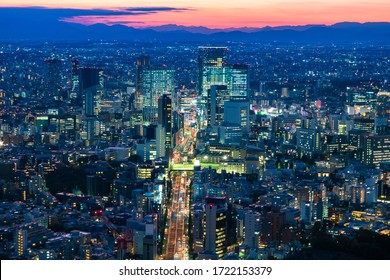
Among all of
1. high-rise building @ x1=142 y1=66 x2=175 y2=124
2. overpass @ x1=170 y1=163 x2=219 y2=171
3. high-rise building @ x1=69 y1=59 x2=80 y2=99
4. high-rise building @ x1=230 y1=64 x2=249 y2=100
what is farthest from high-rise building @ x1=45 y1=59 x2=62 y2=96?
overpass @ x1=170 y1=163 x2=219 y2=171

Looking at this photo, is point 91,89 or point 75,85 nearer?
point 91,89

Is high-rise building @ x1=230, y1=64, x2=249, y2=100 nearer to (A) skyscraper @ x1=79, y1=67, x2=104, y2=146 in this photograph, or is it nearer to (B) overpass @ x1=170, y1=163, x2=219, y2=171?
(A) skyscraper @ x1=79, y1=67, x2=104, y2=146

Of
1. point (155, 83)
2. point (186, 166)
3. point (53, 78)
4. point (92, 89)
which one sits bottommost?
point (186, 166)

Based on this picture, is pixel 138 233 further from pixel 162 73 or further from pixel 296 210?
pixel 162 73

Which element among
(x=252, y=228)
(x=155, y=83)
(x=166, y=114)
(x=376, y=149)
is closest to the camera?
(x=252, y=228)

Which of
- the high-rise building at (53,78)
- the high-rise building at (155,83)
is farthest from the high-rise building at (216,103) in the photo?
the high-rise building at (53,78)

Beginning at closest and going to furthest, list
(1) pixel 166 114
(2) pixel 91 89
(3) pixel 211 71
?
(1) pixel 166 114
(2) pixel 91 89
(3) pixel 211 71

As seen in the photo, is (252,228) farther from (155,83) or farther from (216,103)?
(155,83)

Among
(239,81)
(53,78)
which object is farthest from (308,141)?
(53,78)
